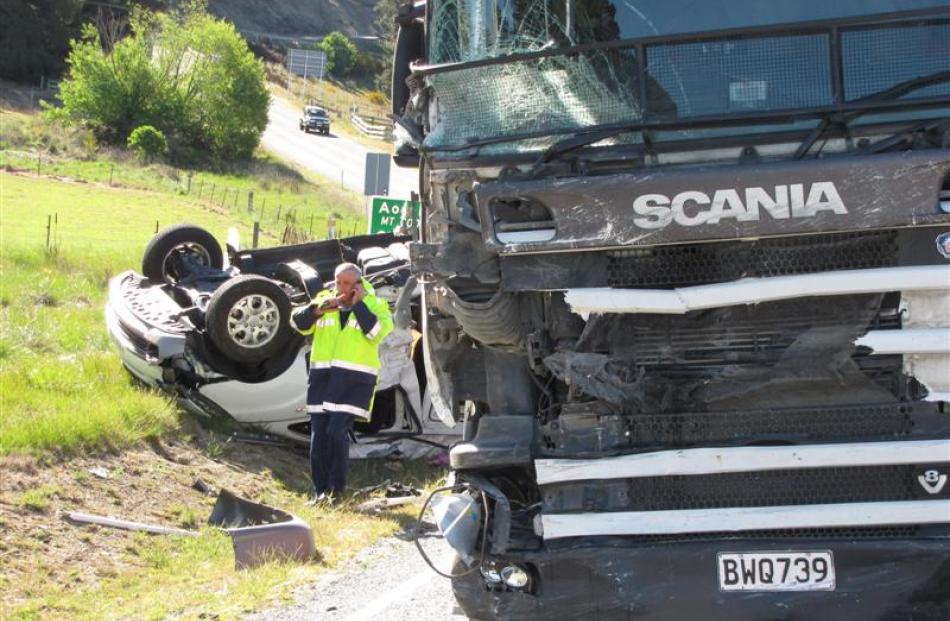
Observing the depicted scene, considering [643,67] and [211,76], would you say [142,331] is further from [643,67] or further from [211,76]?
[211,76]

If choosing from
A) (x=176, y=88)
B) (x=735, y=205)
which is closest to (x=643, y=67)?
(x=735, y=205)

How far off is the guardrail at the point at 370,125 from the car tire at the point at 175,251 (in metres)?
61.0

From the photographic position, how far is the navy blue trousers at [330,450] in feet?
27.4

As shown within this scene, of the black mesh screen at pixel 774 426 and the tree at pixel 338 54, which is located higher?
the tree at pixel 338 54

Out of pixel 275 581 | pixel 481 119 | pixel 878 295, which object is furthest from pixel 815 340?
pixel 275 581

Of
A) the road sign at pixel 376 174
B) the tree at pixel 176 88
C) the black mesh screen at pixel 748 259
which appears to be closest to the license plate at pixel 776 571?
the black mesh screen at pixel 748 259

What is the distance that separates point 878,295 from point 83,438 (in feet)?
19.9

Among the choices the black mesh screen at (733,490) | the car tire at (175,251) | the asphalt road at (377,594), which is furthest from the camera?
the car tire at (175,251)

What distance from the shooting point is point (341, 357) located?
A: 8.29m

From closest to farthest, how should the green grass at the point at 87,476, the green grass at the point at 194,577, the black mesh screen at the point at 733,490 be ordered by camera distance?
1. the black mesh screen at the point at 733,490
2. the green grass at the point at 194,577
3. the green grass at the point at 87,476

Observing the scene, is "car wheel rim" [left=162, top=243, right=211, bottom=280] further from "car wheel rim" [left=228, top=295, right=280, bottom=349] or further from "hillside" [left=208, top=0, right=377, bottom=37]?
"hillside" [left=208, top=0, right=377, bottom=37]

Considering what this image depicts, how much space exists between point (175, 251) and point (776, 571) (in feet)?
26.0

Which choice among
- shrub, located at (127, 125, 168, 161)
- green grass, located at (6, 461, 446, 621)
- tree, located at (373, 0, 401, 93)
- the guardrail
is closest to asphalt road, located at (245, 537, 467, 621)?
green grass, located at (6, 461, 446, 621)

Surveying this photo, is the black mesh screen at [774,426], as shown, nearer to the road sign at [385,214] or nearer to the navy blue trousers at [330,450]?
the navy blue trousers at [330,450]
